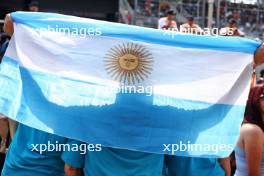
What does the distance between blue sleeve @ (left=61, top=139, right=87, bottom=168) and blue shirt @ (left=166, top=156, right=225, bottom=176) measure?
0.49m

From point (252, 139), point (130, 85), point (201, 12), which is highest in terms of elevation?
point (201, 12)

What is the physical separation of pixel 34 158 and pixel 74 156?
26 cm

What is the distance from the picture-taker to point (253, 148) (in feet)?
9.82

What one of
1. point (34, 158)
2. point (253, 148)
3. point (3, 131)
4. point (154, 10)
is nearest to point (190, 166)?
point (253, 148)

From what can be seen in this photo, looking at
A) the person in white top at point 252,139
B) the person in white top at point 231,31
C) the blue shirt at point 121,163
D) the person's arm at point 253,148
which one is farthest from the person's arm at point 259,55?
the person in white top at point 231,31

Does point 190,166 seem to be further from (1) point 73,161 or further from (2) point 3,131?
(2) point 3,131

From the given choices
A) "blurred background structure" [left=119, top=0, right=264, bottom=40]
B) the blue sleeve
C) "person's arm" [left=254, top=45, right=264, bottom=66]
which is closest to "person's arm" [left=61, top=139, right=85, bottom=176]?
the blue sleeve

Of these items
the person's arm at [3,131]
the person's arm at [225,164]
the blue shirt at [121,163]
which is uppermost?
the blue shirt at [121,163]

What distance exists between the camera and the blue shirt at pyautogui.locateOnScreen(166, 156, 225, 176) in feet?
9.75

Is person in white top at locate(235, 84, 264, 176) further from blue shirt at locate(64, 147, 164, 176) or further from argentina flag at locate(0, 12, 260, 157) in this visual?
blue shirt at locate(64, 147, 164, 176)

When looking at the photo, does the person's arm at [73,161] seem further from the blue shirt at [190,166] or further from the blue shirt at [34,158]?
the blue shirt at [190,166]

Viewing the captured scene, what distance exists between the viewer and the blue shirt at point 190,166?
2.97 meters

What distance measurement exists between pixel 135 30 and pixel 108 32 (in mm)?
151

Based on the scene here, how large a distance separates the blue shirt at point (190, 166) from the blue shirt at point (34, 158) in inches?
23.4
